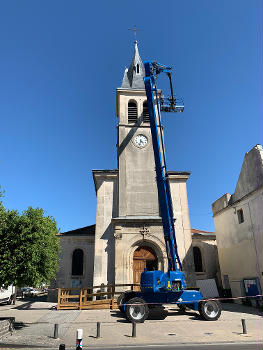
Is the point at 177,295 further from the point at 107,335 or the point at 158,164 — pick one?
the point at 158,164

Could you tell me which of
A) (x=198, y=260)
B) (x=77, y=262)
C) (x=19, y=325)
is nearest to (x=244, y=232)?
(x=198, y=260)

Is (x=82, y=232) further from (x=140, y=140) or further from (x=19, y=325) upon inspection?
(x=19, y=325)

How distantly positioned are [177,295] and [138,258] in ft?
22.5

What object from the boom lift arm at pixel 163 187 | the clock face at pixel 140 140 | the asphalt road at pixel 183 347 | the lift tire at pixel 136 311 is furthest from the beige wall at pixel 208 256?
the asphalt road at pixel 183 347

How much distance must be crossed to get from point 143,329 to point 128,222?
944cm

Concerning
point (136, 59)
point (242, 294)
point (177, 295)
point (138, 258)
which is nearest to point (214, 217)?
point (242, 294)

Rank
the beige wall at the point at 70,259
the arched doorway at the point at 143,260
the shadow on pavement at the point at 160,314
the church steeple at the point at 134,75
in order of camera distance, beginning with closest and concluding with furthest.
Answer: the shadow on pavement at the point at 160,314
the arched doorway at the point at 143,260
the beige wall at the point at 70,259
the church steeple at the point at 134,75

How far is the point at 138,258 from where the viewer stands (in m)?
19.2

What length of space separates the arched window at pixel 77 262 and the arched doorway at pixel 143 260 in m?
5.92

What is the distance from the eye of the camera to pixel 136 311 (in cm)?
1184

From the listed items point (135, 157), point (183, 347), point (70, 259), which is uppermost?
point (135, 157)

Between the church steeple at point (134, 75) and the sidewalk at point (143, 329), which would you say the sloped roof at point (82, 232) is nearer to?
the sidewalk at point (143, 329)

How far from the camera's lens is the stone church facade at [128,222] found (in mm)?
18906

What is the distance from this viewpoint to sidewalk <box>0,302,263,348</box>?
8758 mm
